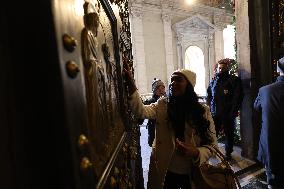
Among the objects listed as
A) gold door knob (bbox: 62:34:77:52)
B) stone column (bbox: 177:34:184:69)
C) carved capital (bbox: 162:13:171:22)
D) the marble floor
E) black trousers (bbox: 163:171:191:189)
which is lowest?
the marble floor

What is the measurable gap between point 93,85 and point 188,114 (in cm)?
178

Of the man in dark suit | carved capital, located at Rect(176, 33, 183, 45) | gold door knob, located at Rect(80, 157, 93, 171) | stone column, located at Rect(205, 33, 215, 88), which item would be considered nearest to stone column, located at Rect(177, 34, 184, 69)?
carved capital, located at Rect(176, 33, 183, 45)

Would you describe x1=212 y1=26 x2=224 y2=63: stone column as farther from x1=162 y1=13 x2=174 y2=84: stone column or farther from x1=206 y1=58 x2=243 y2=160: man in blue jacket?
x1=206 y1=58 x2=243 y2=160: man in blue jacket

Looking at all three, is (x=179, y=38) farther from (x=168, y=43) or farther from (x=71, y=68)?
(x=71, y=68)

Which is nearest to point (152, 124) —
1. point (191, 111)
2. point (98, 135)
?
point (191, 111)

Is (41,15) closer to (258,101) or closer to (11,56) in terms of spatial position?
(11,56)

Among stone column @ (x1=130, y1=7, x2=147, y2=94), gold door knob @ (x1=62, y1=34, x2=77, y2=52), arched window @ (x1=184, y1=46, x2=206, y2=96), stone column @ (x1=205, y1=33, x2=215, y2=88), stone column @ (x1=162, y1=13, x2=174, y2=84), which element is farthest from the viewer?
arched window @ (x1=184, y1=46, x2=206, y2=96)

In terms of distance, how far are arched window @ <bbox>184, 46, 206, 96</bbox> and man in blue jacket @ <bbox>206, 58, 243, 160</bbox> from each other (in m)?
16.1

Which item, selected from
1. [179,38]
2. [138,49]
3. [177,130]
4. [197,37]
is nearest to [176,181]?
[177,130]

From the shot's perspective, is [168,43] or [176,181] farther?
[168,43]

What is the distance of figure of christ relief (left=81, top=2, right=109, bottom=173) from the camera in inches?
39.7

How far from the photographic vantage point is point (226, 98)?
19.1 ft

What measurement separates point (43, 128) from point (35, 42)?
0.21m

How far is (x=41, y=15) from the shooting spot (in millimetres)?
679
